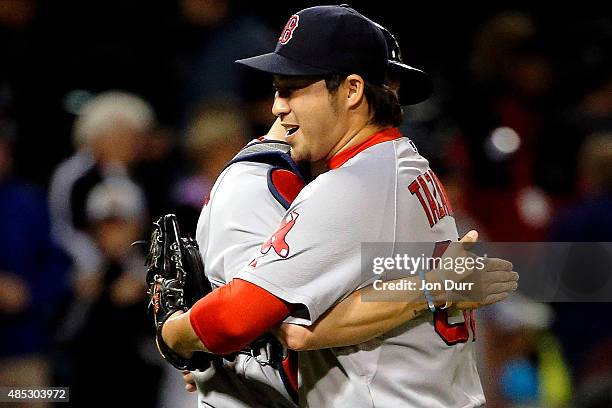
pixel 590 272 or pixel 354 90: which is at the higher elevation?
pixel 354 90

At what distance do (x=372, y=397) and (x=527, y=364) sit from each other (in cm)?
197

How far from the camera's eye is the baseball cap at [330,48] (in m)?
2.25

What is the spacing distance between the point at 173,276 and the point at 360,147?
55 centimetres

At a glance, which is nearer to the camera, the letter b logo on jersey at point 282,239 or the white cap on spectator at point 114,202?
the letter b logo on jersey at point 282,239

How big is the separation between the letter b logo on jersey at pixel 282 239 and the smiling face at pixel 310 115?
0.21 m

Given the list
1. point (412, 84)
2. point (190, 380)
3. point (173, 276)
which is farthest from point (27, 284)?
point (412, 84)

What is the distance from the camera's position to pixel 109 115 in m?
4.20

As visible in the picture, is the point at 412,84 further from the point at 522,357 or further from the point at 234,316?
the point at 522,357

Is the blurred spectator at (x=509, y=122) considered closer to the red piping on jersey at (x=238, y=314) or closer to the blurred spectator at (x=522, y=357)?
the blurred spectator at (x=522, y=357)

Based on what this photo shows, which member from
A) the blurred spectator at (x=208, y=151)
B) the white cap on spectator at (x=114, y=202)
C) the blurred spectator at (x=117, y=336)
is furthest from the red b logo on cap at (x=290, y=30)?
the white cap on spectator at (x=114, y=202)

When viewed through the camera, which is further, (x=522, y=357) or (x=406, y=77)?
(x=522, y=357)

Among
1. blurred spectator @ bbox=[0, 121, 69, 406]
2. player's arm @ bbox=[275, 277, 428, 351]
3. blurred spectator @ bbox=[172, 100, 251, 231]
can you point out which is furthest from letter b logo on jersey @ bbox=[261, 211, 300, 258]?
blurred spectator @ bbox=[0, 121, 69, 406]

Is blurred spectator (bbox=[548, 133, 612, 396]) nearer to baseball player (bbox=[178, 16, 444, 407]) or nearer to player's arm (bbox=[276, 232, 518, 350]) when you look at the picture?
baseball player (bbox=[178, 16, 444, 407])

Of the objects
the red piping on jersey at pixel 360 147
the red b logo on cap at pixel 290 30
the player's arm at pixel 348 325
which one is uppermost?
Result: the red b logo on cap at pixel 290 30
